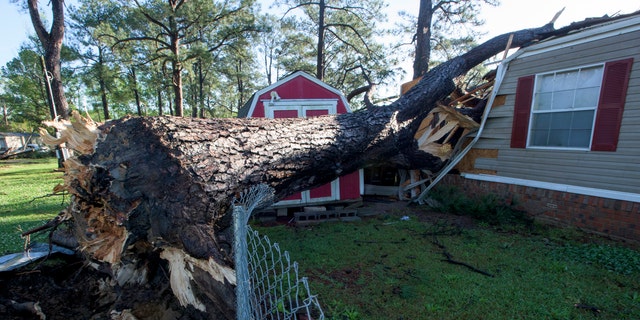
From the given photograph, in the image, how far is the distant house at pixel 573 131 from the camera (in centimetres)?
365

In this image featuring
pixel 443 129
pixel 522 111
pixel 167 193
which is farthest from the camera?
pixel 443 129

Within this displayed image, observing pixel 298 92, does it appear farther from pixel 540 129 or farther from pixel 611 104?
pixel 611 104

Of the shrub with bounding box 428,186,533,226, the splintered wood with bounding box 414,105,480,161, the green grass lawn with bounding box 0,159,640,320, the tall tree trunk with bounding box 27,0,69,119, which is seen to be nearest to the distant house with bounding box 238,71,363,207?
the green grass lawn with bounding box 0,159,640,320

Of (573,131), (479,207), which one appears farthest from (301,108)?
(573,131)

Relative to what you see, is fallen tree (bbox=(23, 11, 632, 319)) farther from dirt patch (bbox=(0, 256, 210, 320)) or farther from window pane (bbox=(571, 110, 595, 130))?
window pane (bbox=(571, 110, 595, 130))

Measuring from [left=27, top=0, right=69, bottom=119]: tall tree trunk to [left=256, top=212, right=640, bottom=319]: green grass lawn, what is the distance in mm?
8835

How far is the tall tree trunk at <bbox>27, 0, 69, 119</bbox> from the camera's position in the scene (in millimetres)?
7703

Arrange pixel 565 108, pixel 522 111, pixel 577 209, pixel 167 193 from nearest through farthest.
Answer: pixel 167 193, pixel 577 209, pixel 565 108, pixel 522 111

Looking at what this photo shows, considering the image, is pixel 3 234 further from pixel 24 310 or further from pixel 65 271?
pixel 24 310

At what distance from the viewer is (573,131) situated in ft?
13.9

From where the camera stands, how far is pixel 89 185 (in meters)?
2.13

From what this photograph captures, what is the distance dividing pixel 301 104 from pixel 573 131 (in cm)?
467

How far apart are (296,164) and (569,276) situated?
3.37m

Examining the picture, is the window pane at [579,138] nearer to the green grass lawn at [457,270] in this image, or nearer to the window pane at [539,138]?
the window pane at [539,138]
